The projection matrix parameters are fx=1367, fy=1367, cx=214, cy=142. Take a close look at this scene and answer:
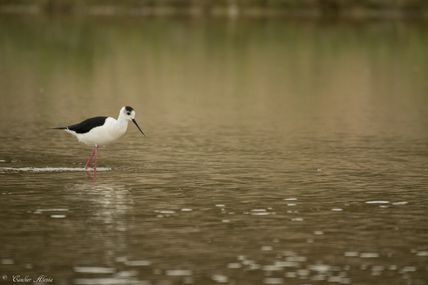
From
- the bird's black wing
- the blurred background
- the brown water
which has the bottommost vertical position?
the brown water

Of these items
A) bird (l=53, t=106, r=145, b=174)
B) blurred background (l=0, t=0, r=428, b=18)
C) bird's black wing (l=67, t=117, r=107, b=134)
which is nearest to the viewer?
bird (l=53, t=106, r=145, b=174)

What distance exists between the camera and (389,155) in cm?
2383

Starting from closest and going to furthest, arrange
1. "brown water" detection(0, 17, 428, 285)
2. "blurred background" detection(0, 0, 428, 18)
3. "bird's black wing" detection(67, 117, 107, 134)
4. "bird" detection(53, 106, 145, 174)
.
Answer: "brown water" detection(0, 17, 428, 285), "bird" detection(53, 106, 145, 174), "bird's black wing" detection(67, 117, 107, 134), "blurred background" detection(0, 0, 428, 18)

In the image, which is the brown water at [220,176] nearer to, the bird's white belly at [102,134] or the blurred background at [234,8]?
the bird's white belly at [102,134]

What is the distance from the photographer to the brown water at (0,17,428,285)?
1452cm

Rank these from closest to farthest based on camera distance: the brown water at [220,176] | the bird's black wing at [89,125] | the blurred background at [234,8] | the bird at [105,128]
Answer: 1. the brown water at [220,176]
2. the bird at [105,128]
3. the bird's black wing at [89,125]
4. the blurred background at [234,8]

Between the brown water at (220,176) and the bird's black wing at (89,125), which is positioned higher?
the bird's black wing at (89,125)

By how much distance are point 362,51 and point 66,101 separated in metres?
23.7

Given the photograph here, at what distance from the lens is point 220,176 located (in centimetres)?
2094

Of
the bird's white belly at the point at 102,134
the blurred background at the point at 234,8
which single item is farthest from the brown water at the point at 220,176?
the blurred background at the point at 234,8

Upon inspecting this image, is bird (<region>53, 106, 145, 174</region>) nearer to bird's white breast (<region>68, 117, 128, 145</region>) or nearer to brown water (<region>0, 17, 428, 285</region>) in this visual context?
bird's white breast (<region>68, 117, 128, 145</region>)

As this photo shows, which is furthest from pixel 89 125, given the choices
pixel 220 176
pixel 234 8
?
pixel 234 8

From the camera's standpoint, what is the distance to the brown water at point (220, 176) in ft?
47.6

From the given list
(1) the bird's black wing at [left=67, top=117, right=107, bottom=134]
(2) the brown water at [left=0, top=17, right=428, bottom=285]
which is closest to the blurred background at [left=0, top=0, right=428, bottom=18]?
(2) the brown water at [left=0, top=17, right=428, bottom=285]
